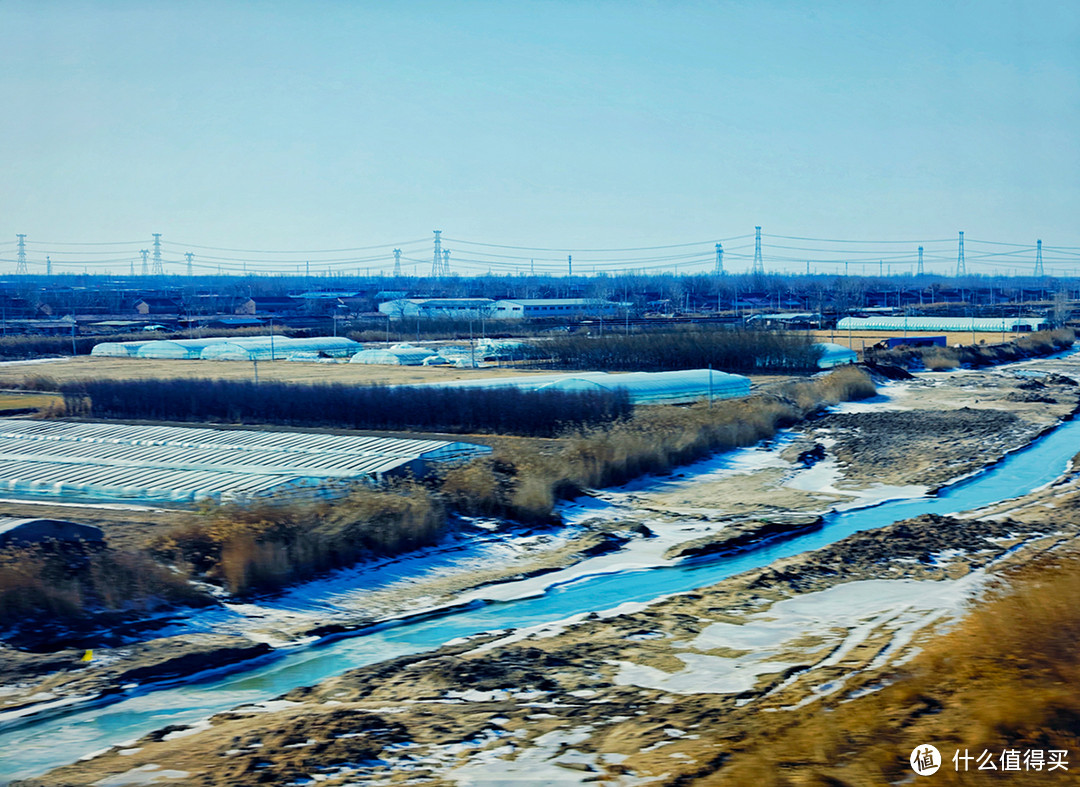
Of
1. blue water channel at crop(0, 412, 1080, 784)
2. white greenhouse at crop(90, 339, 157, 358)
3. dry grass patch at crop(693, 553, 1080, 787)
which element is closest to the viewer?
dry grass patch at crop(693, 553, 1080, 787)

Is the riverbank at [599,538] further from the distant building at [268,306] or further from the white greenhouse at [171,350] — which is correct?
the distant building at [268,306]

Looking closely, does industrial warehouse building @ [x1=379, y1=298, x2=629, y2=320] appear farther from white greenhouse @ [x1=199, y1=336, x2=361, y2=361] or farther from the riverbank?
the riverbank

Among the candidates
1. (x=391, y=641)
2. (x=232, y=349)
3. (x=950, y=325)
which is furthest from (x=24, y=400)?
(x=950, y=325)

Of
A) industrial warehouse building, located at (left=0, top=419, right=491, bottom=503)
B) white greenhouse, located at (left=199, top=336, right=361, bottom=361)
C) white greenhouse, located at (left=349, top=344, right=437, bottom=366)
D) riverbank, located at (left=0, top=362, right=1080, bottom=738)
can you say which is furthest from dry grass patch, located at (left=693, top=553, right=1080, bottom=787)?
white greenhouse, located at (left=199, top=336, right=361, bottom=361)

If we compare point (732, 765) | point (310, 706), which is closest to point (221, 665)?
point (310, 706)

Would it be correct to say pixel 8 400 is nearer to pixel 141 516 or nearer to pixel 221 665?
pixel 141 516

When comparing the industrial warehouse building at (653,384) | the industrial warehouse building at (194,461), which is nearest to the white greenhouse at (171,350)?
the industrial warehouse building at (653,384)
